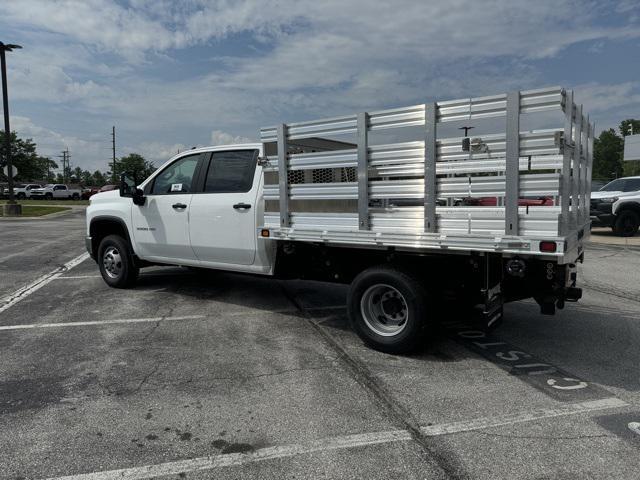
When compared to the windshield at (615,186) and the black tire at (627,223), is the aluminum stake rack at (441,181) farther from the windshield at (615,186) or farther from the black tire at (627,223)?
the windshield at (615,186)

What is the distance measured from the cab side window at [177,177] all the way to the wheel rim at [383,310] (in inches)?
116

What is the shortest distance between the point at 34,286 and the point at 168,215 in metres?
3.13

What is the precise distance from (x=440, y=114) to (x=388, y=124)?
0.48 meters

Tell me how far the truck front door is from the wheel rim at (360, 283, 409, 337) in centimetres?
274

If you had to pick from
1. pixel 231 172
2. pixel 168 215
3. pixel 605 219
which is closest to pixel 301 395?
pixel 231 172

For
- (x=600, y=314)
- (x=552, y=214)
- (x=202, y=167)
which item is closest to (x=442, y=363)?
A: (x=552, y=214)

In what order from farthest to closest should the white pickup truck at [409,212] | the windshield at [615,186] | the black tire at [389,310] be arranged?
1. the windshield at [615,186]
2. the black tire at [389,310]
3. the white pickup truck at [409,212]

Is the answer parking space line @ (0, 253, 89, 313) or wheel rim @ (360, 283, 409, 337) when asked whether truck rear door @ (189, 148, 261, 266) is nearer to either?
wheel rim @ (360, 283, 409, 337)

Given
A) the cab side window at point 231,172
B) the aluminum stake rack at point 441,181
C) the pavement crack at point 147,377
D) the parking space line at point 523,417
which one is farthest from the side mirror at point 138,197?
the parking space line at point 523,417

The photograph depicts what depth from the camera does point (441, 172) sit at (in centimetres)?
416

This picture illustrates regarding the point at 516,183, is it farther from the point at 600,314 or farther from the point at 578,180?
the point at 600,314

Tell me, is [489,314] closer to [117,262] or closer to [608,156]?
[117,262]

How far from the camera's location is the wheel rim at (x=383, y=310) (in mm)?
4793

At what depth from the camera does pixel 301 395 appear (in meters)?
3.90
